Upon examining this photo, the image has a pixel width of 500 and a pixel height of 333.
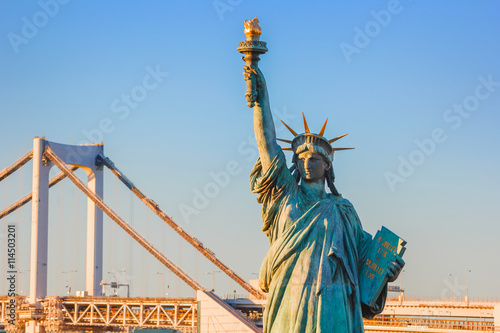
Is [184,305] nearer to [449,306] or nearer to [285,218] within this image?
[449,306]

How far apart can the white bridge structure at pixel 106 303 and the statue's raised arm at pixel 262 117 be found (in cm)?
4442

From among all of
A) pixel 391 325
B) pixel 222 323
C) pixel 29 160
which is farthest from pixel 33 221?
pixel 391 325

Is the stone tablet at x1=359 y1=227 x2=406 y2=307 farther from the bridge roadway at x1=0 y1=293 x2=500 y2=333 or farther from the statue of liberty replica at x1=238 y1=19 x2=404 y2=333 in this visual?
the bridge roadway at x1=0 y1=293 x2=500 y2=333

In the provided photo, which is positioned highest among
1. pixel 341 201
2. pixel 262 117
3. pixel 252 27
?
pixel 252 27

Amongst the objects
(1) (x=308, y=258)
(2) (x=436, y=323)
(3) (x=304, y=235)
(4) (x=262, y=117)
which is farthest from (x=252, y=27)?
(2) (x=436, y=323)

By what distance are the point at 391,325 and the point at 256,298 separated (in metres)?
8.31

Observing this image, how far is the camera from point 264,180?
10266 mm

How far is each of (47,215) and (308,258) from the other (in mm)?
54844

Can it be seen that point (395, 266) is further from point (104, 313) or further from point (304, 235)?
point (104, 313)

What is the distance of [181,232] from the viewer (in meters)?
60.3

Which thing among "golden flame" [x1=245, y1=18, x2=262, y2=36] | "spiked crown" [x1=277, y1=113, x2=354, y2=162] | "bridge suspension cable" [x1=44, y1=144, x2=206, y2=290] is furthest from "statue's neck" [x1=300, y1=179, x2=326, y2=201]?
"bridge suspension cable" [x1=44, y1=144, x2=206, y2=290]

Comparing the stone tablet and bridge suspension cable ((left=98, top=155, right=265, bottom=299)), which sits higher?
bridge suspension cable ((left=98, top=155, right=265, bottom=299))

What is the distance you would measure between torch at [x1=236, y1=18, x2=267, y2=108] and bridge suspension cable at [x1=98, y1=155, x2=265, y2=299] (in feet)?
159

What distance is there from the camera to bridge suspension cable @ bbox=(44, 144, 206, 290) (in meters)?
58.4
